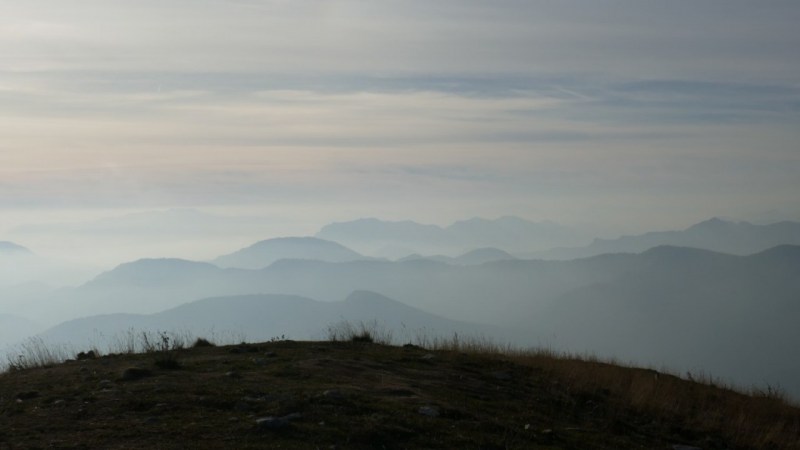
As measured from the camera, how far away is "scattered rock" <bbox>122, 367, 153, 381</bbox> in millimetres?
15375

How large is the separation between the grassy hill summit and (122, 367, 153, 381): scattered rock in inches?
1.1

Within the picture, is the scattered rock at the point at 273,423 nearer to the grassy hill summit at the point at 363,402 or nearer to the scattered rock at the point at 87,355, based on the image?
the grassy hill summit at the point at 363,402

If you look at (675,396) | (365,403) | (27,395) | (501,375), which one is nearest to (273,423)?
(365,403)

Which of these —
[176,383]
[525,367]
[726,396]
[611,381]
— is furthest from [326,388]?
[726,396]

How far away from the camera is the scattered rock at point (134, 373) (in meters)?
15.4

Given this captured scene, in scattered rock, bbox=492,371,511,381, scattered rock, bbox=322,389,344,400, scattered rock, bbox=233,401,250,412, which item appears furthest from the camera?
scattered rock, bbox=492,371,511,381

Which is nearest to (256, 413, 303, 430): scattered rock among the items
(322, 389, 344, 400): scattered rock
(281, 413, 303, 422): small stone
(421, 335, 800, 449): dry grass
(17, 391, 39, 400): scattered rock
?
(281, 413, 303, 422): small stone

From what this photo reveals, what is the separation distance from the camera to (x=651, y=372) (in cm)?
2195

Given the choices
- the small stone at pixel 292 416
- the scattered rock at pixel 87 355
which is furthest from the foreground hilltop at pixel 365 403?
the scattered rock at pixel 87 355

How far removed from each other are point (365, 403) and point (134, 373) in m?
4.72

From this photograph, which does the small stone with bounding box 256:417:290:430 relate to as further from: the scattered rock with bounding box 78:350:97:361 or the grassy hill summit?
the scattered rock with bounding box 78:350:97:361

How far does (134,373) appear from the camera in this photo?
15562mm

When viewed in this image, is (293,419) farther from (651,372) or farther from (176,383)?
(651,372)

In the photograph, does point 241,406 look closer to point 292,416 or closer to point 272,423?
point 292,416
